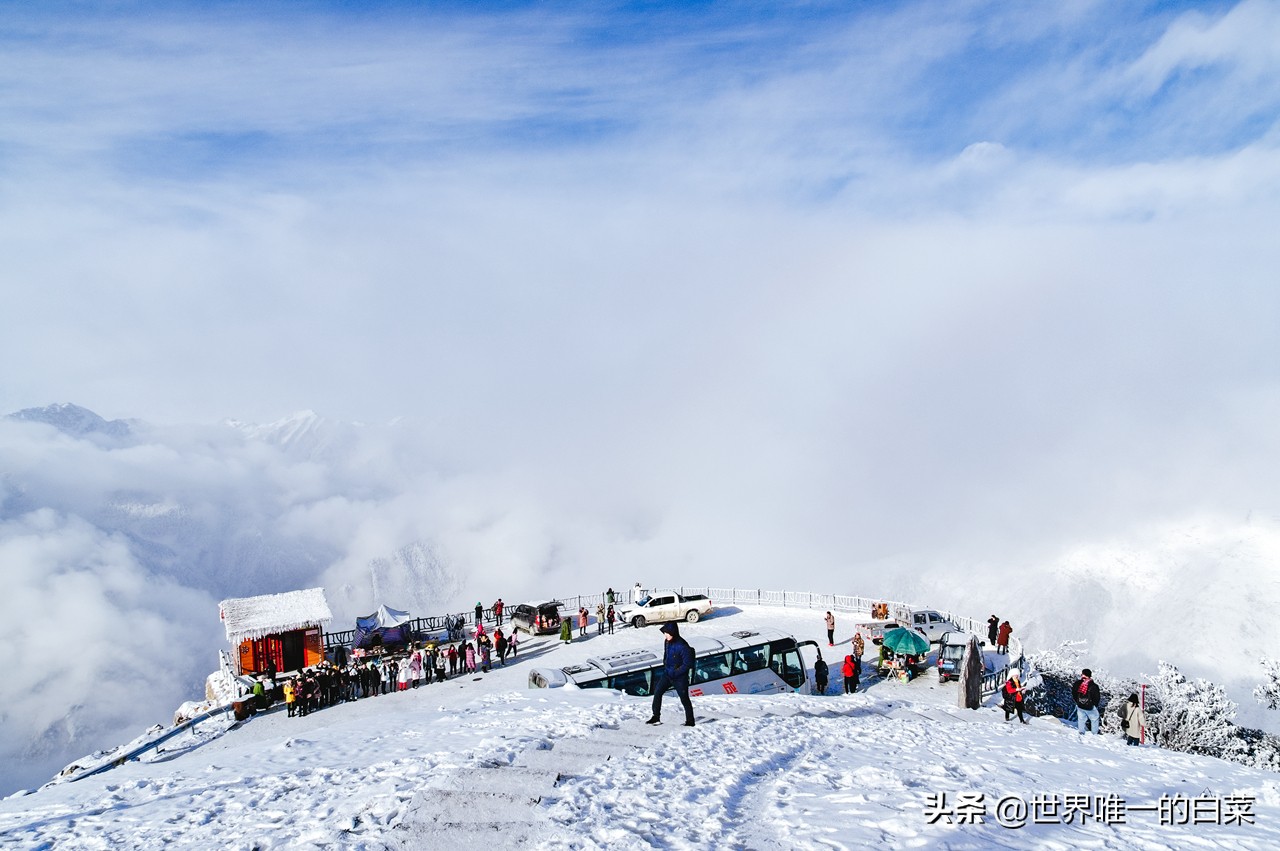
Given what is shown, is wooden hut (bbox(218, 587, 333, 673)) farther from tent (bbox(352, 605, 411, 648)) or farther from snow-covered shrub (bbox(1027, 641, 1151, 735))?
snow-covered shrub (bbox(1027, 641, 1151, 735))

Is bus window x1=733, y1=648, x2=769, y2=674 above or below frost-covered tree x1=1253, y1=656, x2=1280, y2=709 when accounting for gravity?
above

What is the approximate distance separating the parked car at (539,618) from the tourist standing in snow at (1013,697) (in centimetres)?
1852

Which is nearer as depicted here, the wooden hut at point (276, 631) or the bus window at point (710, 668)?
the bus window at point (710, 668)

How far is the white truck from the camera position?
2895cm

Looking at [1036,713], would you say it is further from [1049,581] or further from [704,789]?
[1049,581]

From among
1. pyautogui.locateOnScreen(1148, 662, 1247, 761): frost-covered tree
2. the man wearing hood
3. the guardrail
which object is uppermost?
the man wearing hood

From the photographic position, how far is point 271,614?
91.5ft

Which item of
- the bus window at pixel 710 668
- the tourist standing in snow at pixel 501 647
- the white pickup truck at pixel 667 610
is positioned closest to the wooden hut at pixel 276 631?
the tourist standing in snow at pixel 501 647

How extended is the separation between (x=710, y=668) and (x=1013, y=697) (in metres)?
7.89

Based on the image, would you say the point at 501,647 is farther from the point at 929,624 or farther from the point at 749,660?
the point at 929,624

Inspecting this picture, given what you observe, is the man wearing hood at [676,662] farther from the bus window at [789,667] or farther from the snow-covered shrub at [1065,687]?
the snow-covered shrub at [1065,687]

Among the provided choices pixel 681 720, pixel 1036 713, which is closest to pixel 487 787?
pixel 681 720

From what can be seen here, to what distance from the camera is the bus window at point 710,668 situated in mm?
18766

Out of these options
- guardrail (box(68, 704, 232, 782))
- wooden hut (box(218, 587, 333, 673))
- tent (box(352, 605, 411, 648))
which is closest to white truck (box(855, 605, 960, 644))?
tent (box(352, 605, 411, 648))
